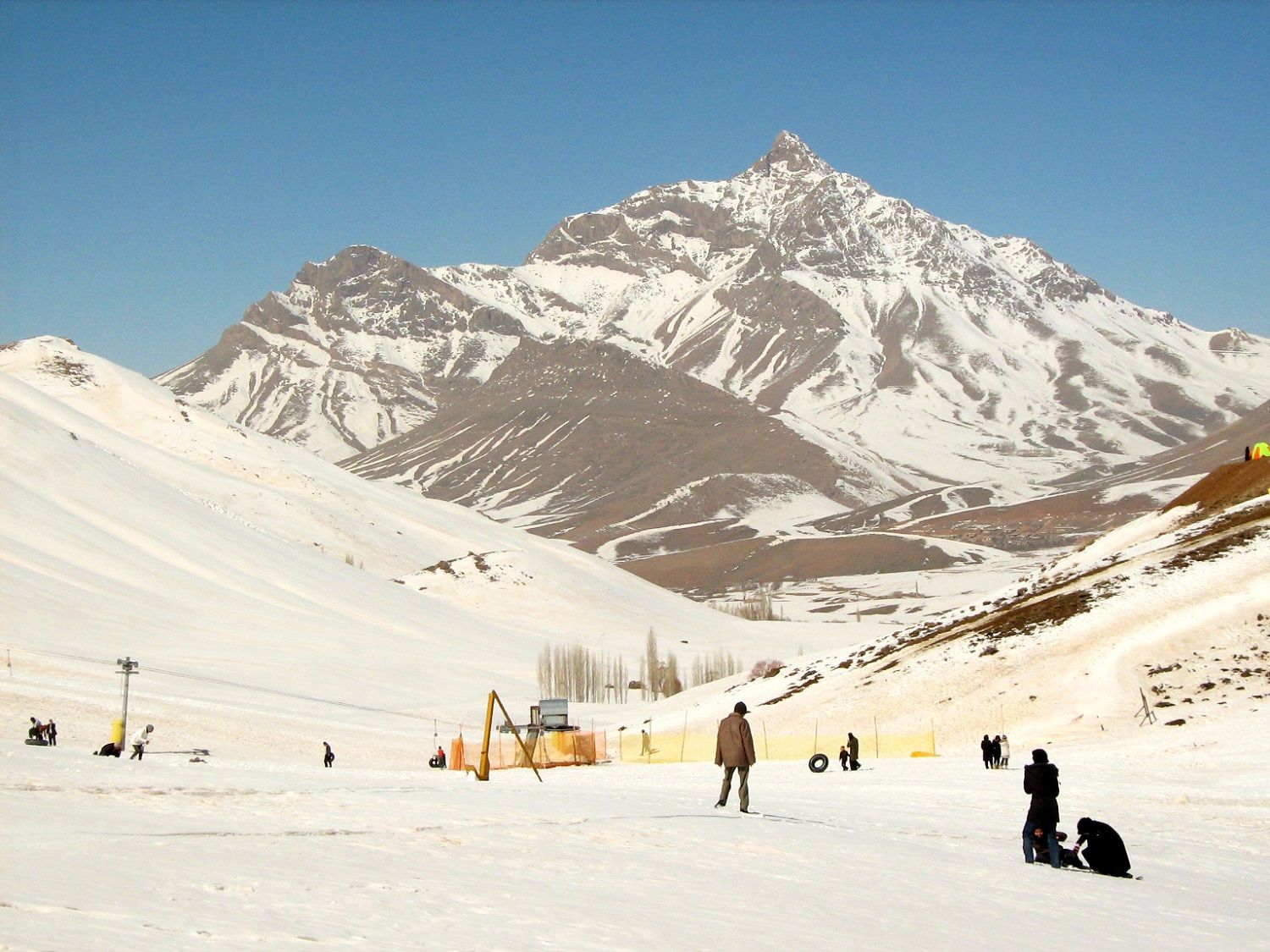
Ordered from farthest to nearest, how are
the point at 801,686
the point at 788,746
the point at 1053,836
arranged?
the point at 801,686 < the point at 788,746 < the point at 1053,836

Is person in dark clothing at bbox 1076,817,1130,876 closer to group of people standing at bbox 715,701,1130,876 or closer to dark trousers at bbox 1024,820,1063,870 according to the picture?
group of people standing at bbox 715,701,1130,876

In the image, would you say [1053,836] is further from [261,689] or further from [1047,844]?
[261,689]

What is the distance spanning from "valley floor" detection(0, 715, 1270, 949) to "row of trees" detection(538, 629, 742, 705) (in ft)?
260

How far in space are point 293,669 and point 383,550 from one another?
92193 mm

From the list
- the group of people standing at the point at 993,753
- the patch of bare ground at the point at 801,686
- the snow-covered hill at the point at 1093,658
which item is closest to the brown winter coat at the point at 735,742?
the group of people standing at the point at 993,753

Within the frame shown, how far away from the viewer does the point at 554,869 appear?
15.9 meters

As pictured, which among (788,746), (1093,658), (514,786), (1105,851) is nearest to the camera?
(1105,851)

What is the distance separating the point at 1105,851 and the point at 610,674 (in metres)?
101

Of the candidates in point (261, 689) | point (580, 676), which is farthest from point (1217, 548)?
point (580, 676)

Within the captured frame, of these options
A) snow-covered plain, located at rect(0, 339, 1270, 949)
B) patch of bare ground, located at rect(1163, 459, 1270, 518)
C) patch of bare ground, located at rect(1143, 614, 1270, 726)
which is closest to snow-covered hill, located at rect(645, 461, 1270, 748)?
patch of bare ground, located at rect(1143, 614, 1270, 726)

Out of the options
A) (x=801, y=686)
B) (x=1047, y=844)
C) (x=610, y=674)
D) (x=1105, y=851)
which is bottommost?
(x=1105, y=851)

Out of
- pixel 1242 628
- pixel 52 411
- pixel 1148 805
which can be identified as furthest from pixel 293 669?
pixel 52 411

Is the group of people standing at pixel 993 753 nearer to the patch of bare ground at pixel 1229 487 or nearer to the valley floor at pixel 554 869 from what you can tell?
the valley floor at pixel 554 869

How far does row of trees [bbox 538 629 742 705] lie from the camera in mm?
108062
